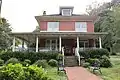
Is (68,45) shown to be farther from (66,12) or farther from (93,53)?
(93,53)

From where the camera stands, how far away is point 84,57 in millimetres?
25969

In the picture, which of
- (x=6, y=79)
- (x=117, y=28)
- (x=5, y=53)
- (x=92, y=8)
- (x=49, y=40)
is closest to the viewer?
(x=6, y=79)

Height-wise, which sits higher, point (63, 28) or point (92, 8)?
point (92, 8)

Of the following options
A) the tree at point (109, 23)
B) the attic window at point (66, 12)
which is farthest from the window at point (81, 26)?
the tree at point (109, 23)

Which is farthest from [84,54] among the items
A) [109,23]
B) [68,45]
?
[109,23]

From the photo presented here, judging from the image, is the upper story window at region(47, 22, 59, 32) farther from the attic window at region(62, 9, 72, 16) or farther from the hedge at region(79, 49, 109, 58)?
the hedge at region(79, 49, 109, 58)

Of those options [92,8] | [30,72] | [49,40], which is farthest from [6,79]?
[92,8]

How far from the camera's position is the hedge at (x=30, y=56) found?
25.7 m

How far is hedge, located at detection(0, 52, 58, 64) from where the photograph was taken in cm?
2566

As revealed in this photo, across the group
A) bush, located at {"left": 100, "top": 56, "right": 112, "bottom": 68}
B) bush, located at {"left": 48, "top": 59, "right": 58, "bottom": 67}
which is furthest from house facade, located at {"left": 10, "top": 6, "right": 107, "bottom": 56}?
bush, located at {"left": 100, "top": 56, "right": 112, "bottom": 68}

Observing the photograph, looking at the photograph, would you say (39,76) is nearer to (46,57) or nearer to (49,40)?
(46,57)

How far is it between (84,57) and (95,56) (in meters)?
1.31

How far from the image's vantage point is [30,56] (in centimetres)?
2584

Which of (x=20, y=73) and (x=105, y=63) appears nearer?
(x=20, y=73)
